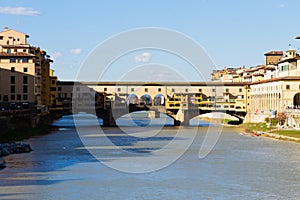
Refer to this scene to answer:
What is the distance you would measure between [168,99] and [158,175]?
4160 centimetres

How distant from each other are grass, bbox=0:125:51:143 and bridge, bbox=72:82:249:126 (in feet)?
42.0

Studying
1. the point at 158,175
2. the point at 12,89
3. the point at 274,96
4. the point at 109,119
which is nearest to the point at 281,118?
the point at 274,96

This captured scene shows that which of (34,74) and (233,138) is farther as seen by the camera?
(34,74)

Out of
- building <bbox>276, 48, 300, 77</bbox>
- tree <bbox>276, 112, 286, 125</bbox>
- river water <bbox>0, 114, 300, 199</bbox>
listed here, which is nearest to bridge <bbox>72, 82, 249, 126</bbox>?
building <bbox>276, 48, 300, 77</bbox>

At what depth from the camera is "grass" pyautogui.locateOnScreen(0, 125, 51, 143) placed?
132 feet

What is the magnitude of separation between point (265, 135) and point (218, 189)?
26.0 m

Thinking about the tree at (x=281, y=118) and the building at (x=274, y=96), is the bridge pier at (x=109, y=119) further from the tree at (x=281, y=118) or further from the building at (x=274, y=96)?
the tree at (x=281, y=118)

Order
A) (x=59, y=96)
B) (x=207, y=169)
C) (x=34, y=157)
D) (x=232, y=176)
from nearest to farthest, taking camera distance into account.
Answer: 1. (x=232, y=176)
2. (x=207, y=169)
3. (x=34, y=157)
4. (x=59, y=96)

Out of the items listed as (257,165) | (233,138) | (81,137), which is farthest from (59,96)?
(257,165)

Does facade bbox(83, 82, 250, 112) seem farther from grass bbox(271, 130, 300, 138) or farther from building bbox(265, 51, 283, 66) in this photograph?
grass bbox(271, 130, 300, 138)

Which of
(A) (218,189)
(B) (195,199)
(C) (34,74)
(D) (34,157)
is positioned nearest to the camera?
(B) (195,199)

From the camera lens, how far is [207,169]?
2812cm

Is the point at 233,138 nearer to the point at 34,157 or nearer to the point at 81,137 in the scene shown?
the point at 81,137

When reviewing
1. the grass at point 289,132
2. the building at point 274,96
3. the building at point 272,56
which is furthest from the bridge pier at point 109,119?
the building at point 272,56
